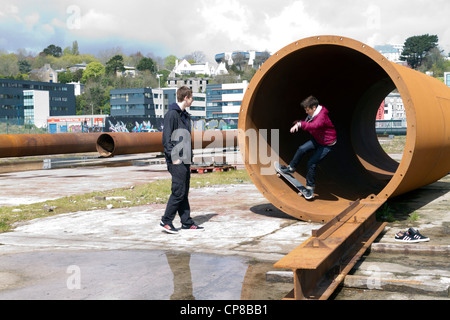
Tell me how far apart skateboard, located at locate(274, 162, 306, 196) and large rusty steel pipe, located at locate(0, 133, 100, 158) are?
9371mm

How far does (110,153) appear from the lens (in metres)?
16.8

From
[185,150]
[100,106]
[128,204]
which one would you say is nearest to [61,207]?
[128,204]

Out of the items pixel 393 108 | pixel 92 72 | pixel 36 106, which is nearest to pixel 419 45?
pixel 393 108

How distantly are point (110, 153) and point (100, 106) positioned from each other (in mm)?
133640

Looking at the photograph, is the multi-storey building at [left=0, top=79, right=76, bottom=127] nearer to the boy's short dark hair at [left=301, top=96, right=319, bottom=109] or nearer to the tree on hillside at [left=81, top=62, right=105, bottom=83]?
the tree on hillside at [left=81, top=62, right=105, bottom=83]

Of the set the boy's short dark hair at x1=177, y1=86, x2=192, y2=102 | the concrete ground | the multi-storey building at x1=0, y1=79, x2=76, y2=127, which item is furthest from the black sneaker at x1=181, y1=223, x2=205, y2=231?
the multi-storey building at x1=0, y1=79, x2=76, y2=127

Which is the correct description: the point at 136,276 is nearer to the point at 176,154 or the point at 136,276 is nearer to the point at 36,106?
the point at 176,154

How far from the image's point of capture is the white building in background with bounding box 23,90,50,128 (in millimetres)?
112125

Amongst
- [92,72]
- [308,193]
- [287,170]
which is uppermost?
[92,72]

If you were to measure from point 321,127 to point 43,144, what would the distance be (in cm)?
1064

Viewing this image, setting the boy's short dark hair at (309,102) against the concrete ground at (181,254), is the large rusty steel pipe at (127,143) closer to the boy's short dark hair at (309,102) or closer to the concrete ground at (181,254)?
the concrete ground at (181,254)

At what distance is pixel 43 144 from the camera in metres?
15.9

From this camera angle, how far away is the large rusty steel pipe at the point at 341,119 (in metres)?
6.90
